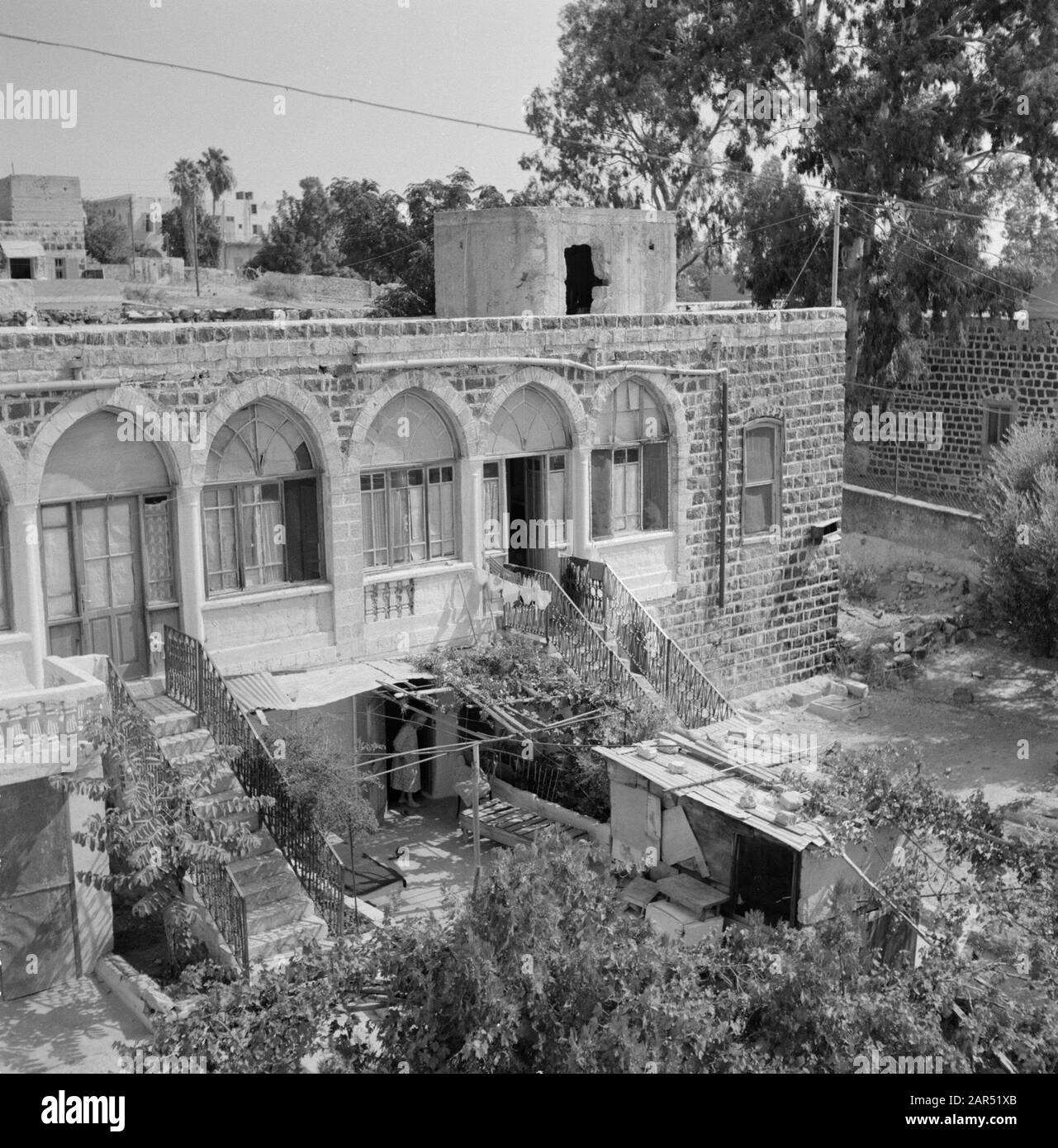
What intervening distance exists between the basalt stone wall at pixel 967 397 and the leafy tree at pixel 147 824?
19.9 m

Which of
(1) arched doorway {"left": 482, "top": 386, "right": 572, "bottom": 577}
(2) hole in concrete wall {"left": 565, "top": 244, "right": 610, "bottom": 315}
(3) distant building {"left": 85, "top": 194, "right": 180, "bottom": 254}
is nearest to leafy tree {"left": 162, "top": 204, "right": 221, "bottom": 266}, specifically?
(3) distant building {"left": 85, "top": 194, "right": 180, "bottom": 254}

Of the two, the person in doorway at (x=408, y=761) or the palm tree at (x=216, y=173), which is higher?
the palm tree at (x=216, y=173)

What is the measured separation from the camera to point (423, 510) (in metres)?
16.0

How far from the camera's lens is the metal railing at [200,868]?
1157 centimetres

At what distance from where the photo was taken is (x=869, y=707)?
784 inches

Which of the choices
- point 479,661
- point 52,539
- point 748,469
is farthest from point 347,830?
point 748,469

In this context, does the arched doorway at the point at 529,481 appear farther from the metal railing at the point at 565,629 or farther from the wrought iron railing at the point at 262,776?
the wrought iron railing at the point at 262,776

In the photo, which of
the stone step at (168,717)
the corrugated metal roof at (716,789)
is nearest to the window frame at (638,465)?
the corrugated metal roof at (716,789)

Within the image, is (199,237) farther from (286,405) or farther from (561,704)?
(561,704)

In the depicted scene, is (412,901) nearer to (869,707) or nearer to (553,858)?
(553,858)

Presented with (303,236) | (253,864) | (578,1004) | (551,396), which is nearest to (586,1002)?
(578,1004)

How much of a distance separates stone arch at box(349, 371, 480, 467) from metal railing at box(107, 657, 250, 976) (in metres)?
3.94

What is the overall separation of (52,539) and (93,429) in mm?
1132

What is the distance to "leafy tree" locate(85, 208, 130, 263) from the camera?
53.9 m
